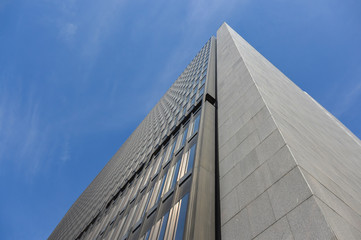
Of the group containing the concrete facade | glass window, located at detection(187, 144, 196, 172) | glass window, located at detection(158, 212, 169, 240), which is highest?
glass window, located at detection(187, 144, 196, 172)

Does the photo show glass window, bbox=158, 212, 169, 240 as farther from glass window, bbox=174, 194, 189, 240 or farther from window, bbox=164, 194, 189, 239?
glass window, bbox=174, 194, 189, 240

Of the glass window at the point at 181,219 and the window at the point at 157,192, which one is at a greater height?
the window at the point at 157,192

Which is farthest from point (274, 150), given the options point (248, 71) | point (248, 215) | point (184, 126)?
point (184, 126)

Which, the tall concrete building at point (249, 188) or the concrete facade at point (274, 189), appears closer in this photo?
the concrete facade at point (274, 189)

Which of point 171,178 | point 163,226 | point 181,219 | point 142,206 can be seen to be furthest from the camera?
point 142,206

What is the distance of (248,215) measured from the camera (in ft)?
28.7

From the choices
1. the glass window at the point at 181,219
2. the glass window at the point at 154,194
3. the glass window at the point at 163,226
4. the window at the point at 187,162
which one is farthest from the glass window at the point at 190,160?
the glass window at the point at 154,194

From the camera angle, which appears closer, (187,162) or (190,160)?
(190,160)

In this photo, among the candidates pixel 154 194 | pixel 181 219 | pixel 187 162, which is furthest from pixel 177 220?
pixel 154 194

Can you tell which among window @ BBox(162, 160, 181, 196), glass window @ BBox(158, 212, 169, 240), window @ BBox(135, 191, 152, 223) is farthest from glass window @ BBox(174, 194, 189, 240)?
window @ BBox(135, 191, 152, 223)

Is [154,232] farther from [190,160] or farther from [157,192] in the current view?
[190,160]

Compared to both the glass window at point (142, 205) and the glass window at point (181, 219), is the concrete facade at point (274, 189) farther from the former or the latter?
the glass window at point (142, 205)

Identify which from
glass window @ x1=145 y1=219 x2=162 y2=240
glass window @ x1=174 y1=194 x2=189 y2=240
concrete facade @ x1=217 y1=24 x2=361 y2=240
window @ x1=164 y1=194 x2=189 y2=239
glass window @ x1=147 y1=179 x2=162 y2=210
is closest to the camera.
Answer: concrete facade @ x1=217 y1=24 x2=361 y2=240

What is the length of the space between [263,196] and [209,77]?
71.6 ft
